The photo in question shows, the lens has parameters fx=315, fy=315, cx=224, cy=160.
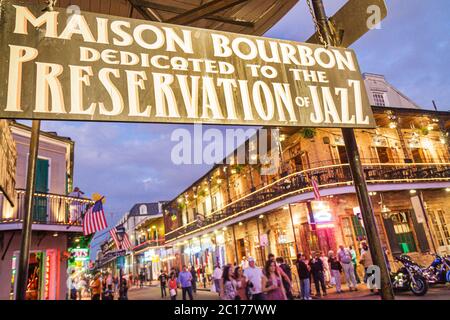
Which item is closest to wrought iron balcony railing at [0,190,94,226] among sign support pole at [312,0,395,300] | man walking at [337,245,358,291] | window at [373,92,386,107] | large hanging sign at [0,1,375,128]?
man walking at [337,245,358,291]

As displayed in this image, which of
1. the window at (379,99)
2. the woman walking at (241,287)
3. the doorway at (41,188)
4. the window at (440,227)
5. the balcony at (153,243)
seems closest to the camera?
the woman walking at (241,287)

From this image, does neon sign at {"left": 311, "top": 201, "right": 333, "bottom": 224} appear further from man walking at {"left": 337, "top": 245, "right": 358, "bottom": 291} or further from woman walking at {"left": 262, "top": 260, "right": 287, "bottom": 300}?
woman walking at {"left": 262, "top": 260, "right": 287, "bottom": 300}

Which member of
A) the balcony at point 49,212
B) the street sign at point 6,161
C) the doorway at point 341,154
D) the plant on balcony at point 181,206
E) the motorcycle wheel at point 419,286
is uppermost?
the plant on balcony at point 181,206

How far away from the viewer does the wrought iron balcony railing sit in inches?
472

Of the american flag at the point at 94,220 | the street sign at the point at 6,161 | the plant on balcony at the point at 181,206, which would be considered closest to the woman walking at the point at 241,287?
the american flag at the point at 94,220

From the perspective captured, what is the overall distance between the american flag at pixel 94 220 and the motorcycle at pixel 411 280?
36.9 feet

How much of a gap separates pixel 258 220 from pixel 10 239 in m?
15.2

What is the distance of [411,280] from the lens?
1086 cm

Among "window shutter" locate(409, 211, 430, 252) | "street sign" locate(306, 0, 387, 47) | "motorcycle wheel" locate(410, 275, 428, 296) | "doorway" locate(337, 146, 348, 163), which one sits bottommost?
"motorcycle wheel" locate(410, 275, 428, 296)

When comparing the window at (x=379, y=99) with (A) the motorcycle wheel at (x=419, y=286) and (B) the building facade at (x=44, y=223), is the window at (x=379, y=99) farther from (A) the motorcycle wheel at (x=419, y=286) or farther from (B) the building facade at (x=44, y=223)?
(B) the building facade at (x=44, y=223)

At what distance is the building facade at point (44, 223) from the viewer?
1178 centimetres

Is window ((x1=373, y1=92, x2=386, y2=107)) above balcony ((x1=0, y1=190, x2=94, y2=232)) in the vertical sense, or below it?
above

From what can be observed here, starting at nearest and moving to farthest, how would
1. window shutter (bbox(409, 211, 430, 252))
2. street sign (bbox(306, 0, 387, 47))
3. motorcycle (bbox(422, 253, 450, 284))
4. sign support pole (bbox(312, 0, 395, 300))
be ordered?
1. sign support pole (bbox(312, 0, 395, 300))
2. street sign (bbox(306, 0, 387, 47))
3. motorcycle (bbox(422, 253, 450, 284))
4. window shutter (bbox(409, 211, 430, 252))

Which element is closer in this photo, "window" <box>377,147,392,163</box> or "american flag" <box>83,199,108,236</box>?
"american flag" <box>83,199,108,236</box>
